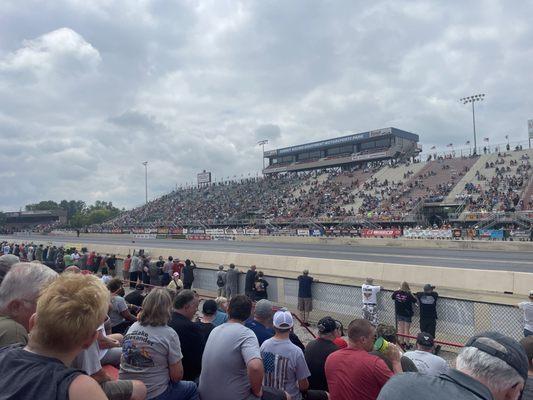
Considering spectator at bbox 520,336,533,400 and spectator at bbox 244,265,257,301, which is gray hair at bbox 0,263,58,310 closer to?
spectator at bbox 520,336,533,400

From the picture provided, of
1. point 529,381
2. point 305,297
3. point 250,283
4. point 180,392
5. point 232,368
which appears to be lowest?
point 305,297

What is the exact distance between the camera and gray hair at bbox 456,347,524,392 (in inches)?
82.7

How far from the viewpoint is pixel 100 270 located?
76.1 ft

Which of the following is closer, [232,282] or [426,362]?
[426,362]

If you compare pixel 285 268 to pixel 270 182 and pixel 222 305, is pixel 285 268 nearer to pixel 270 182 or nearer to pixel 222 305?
pixel 222 305

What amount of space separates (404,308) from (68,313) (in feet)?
32.4

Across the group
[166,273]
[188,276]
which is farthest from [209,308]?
[166,273]

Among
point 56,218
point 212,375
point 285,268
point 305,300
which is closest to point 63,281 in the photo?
point 212,375

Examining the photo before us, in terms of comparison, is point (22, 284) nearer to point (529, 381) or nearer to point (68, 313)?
point (68, 313)

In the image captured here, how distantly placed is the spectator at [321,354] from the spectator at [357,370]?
63 cm

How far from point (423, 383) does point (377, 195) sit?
182 ft

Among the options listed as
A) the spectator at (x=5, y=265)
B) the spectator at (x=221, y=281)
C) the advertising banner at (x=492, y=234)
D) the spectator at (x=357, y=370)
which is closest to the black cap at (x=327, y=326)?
the spectator at (x=357, y=370)

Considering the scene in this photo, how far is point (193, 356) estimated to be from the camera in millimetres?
4496

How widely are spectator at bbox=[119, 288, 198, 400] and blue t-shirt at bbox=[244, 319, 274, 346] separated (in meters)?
1.25
